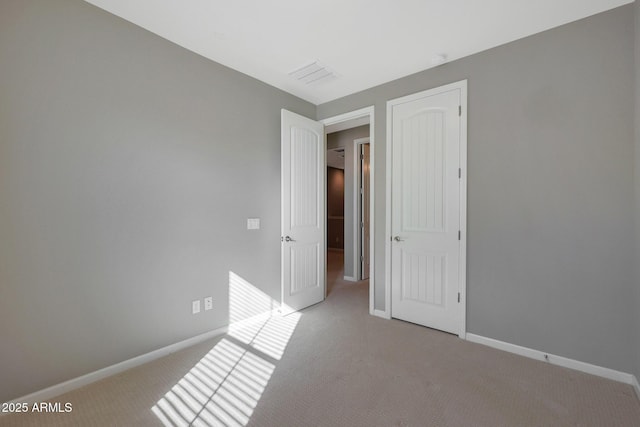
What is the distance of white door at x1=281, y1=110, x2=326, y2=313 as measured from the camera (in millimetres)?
3277

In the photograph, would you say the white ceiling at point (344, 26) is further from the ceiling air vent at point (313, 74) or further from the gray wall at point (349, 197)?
the gray wall at point (349, 197)

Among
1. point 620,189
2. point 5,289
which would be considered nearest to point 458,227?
point 620,189

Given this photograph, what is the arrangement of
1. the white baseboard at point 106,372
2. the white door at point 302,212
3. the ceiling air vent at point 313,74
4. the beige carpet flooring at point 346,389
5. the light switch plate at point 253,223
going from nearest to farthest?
the beige carpet flooring at point 346,389, the white baseboard at point 106,372, the ceiling air vent at point 313,74, the light switch plate at point 253,223, the white door at point 302,212

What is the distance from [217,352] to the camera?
2.40 m

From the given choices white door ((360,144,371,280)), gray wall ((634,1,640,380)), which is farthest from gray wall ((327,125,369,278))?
gray wall ((634,1,640,380))

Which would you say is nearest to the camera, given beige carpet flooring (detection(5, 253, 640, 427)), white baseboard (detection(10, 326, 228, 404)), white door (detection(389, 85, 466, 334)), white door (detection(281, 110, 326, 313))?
beige carpet flooring (detection(5, 253, 640, 427))

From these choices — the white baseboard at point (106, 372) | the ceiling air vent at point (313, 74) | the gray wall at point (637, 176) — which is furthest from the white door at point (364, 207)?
the gray wall at point (637, 176)

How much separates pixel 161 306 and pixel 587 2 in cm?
395

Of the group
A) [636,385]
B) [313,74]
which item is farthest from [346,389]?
[313,74]

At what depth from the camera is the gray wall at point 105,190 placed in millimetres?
1712

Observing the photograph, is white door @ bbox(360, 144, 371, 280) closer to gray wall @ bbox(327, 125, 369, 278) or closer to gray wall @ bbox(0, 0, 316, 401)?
gray wall @ bbox(327, 125, 369, 278)

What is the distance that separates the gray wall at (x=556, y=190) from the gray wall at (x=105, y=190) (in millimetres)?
2392

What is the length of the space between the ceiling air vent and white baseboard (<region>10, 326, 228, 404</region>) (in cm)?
278

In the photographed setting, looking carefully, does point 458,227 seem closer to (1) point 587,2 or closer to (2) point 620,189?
(2) point 620,189
